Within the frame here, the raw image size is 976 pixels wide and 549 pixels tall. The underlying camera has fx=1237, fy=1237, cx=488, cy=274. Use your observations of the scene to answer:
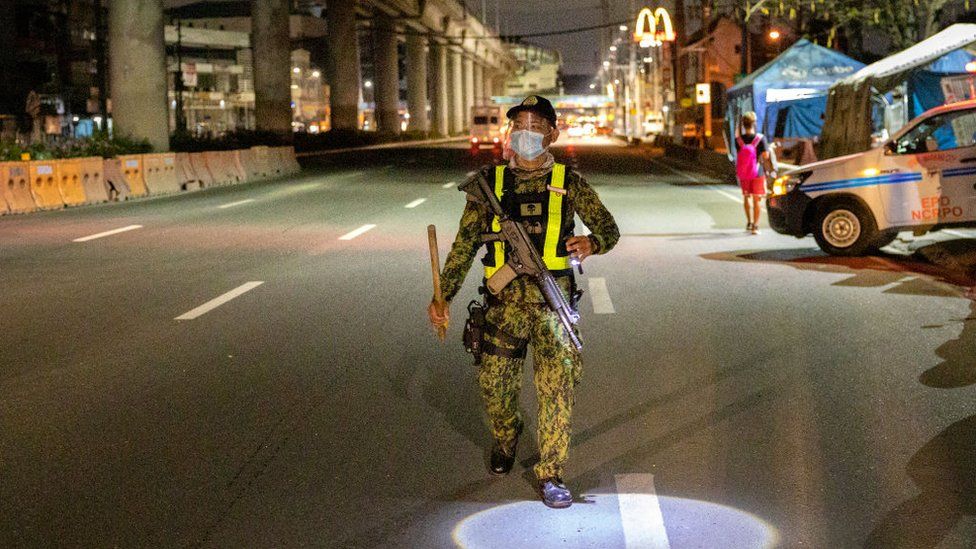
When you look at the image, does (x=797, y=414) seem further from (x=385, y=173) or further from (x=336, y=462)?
(x=385, y=173)

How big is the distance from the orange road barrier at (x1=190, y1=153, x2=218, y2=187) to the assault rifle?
28.4 m

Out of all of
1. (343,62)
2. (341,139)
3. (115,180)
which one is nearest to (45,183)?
(115,180)

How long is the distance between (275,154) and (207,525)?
121ft

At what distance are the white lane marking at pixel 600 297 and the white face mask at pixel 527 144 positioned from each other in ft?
19.1

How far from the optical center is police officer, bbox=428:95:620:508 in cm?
524

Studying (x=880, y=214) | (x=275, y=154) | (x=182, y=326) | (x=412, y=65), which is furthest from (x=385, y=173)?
(x=412, y=65)

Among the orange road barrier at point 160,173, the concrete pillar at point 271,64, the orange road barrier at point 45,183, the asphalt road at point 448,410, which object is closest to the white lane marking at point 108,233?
the asphalt road at point 448,410

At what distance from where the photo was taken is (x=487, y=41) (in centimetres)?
12862

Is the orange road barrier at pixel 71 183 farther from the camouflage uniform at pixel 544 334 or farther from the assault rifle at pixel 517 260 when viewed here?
the assault rifle at pixel 517 260

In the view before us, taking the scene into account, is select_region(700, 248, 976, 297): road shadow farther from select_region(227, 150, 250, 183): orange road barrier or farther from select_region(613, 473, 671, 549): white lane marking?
select_region(227, 150, 250, 183): orange road barrier

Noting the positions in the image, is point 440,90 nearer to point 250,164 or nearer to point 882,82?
point 250,164

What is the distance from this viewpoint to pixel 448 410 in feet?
23.8

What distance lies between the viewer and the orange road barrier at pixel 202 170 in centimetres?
3269

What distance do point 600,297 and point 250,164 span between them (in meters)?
27.5
